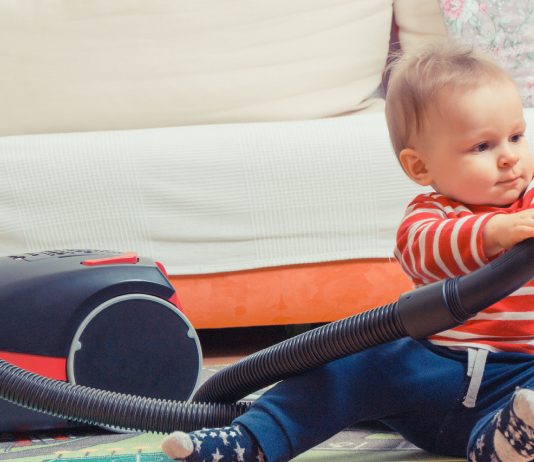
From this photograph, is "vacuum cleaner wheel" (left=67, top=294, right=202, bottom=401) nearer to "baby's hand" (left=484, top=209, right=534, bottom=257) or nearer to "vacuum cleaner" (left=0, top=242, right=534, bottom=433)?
"vacuum cleaner" (left=0, top=242, right=534, bottom=433)

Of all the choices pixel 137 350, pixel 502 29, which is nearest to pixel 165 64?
pixel 502 29

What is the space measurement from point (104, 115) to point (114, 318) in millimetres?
834

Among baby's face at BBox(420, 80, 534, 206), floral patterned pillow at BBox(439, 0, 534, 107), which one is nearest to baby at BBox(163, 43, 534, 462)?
baby's face at BBox(420, 80, 534, 206)

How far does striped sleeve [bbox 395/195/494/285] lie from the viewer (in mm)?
878

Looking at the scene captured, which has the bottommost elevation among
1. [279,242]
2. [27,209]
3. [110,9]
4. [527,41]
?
[279,242]

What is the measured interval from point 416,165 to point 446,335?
0.18 metres

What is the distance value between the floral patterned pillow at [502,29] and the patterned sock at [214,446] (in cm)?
124

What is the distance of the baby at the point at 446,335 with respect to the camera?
0.89 metres

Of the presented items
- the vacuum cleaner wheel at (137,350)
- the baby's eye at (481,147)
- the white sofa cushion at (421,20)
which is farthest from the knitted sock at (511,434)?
the white sofa cushion at (421,20)

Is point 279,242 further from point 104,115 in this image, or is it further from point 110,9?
point 110,9

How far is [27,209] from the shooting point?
1.61 metres

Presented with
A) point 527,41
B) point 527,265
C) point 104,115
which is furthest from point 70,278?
point 527,41

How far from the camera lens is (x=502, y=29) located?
6.23ft

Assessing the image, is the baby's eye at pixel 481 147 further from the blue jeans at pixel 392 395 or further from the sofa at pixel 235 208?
the sofa at pixel 235 208
